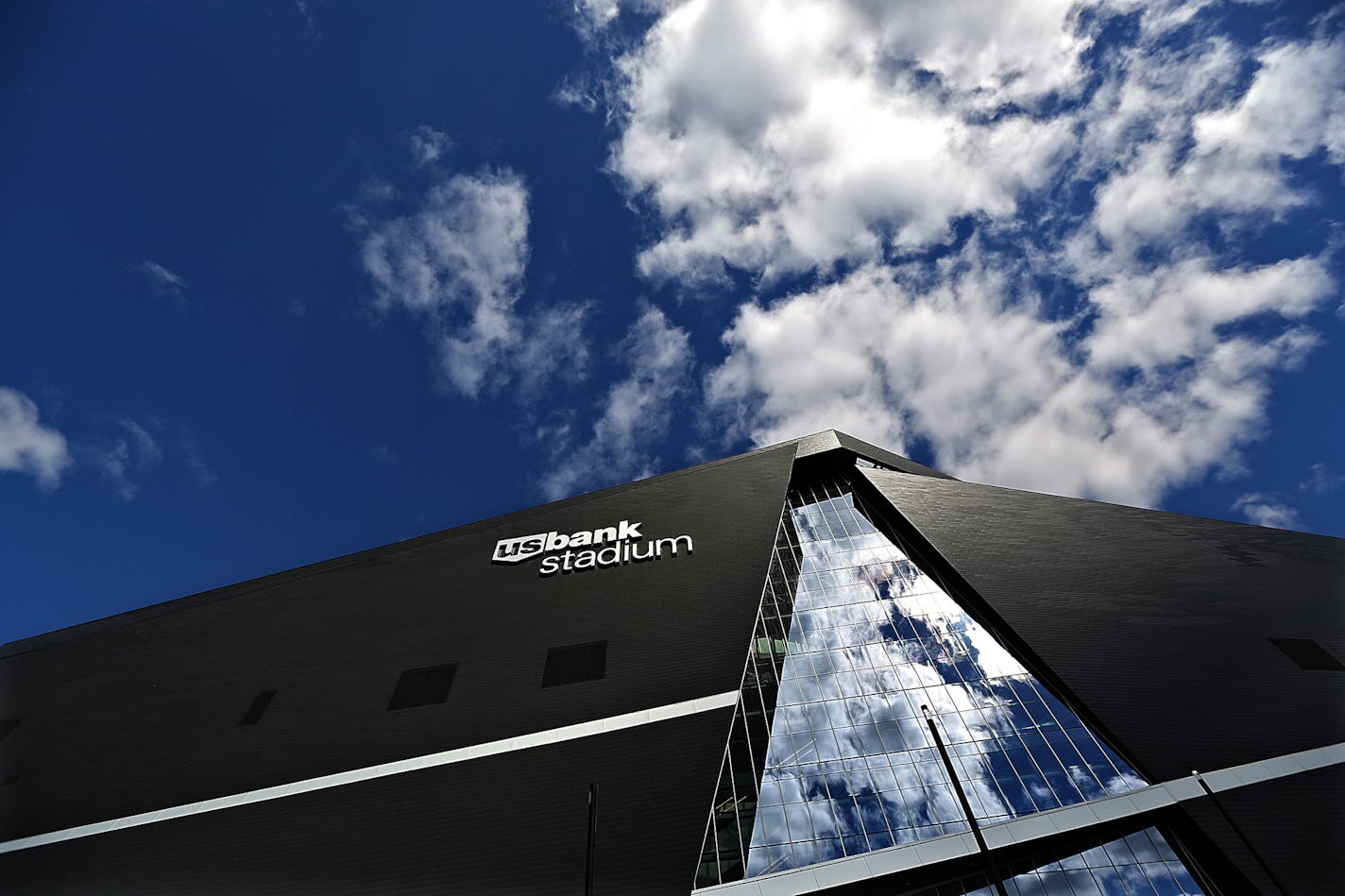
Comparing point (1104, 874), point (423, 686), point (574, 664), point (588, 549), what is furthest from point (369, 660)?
point (1104, 874)

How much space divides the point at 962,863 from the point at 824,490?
1852 centimetres

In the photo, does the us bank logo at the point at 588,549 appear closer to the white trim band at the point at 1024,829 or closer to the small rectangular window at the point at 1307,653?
the white trim band at the point at 1024,829

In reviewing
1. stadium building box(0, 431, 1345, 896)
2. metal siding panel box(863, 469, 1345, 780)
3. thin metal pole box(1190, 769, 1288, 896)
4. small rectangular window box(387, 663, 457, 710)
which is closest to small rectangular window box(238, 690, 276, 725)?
stadium building box(0, 431, 1345, 896)

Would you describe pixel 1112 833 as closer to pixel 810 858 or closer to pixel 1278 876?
pixel 1278 876

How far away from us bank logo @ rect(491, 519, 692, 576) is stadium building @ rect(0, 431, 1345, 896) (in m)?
0.13

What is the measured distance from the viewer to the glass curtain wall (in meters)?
15.4

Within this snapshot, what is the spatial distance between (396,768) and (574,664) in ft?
19.3

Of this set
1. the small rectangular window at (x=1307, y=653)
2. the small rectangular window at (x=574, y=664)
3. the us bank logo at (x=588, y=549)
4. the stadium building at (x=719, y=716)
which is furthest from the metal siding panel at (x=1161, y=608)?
the small rectangular window at (x=574, y=664)

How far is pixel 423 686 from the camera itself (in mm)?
20312

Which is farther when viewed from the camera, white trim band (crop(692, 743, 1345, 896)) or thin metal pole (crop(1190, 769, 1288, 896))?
white trim band (crop(692, 743, 1345, 896))

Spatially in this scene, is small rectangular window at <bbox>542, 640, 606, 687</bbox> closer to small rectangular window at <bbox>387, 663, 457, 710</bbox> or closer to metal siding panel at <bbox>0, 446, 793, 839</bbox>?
metal siding panel at <bbox>0, 446, 793, 839</bbox>

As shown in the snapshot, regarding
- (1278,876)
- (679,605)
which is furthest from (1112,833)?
(679,605)

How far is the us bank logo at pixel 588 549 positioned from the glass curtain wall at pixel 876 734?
494 centimetres

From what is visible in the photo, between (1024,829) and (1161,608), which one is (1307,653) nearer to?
(1161,608)
